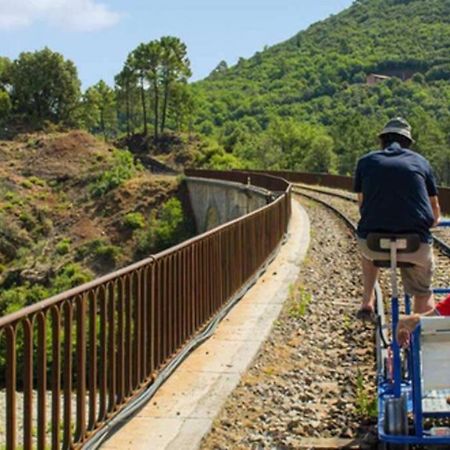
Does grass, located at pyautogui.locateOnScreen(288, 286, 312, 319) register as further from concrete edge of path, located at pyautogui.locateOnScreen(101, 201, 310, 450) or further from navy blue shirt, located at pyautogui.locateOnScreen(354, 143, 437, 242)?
navy blue shirt, located at pyautogui.locateOnScreen(354, 143, 437, 242)

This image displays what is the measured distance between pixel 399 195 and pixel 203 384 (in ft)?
10.5

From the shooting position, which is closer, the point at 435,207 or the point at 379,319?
the point at 435,207

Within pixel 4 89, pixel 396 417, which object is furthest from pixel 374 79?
pixel 396 417

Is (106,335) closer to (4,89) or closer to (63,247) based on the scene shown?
(63,247)

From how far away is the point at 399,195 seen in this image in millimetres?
5512

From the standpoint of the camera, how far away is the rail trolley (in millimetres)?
4664

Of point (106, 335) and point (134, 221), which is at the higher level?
point (106, 335)

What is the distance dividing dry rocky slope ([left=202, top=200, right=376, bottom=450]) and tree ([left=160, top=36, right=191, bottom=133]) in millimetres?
100741

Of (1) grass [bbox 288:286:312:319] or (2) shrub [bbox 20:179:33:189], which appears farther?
(2) shrub [bbox 20:179:33:189]

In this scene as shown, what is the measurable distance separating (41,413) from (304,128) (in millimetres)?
117351

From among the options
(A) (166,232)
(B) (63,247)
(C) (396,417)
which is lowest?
(B) (63,247)

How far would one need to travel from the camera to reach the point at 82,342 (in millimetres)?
5699

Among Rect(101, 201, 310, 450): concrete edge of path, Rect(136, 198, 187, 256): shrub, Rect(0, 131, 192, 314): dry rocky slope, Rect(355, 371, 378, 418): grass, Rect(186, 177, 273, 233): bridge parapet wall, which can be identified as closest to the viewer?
Rect(101, 201, 310, 450): concrete edge of path

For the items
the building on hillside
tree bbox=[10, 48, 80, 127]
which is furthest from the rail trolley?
the building on hillside
